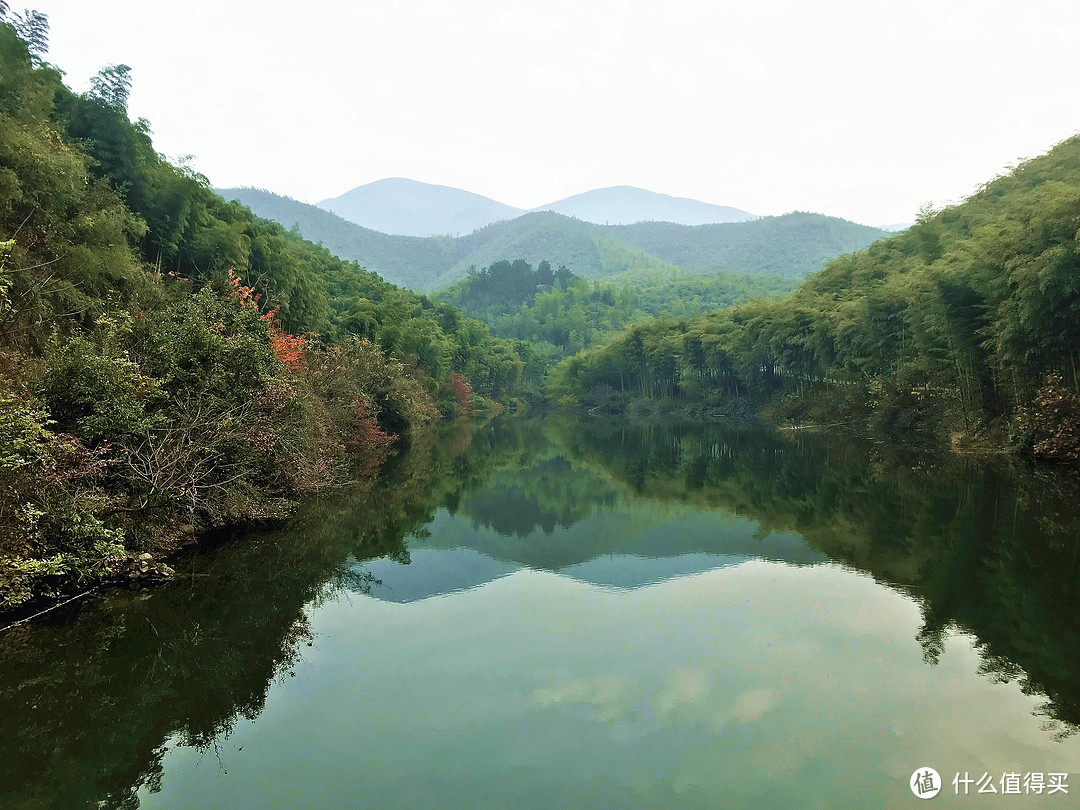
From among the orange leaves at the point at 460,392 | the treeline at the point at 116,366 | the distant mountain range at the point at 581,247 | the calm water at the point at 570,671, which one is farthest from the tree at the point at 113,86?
the distant mountain range at the point at 581,247

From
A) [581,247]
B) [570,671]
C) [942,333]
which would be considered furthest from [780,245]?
[570,671]

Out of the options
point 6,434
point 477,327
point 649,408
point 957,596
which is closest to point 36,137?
point 6,434

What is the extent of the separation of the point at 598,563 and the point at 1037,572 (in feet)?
20.8

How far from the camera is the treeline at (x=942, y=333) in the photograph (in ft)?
57.5

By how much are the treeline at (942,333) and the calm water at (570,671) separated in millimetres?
6254

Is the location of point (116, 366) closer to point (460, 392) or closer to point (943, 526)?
point (943, 526)

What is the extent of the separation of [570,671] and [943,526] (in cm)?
906

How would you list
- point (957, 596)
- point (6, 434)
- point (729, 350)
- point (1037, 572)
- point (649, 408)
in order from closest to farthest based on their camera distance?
point (6, 434)
point (957, 596)
point (1037, 572)
point (729, 350)
point (649, 408)

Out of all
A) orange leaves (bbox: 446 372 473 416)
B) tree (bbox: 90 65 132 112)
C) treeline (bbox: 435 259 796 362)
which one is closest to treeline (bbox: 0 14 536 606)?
tree (bbox: 90 65 132 112)

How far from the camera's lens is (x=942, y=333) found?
78.0ft

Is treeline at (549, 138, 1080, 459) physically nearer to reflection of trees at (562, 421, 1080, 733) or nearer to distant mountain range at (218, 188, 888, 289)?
reflection of trees at (562, 421, 1080, 733)

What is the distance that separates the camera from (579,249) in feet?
583

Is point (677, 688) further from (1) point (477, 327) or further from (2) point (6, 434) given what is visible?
(1) point (477, 327)

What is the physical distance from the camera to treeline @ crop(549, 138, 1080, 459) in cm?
1753
